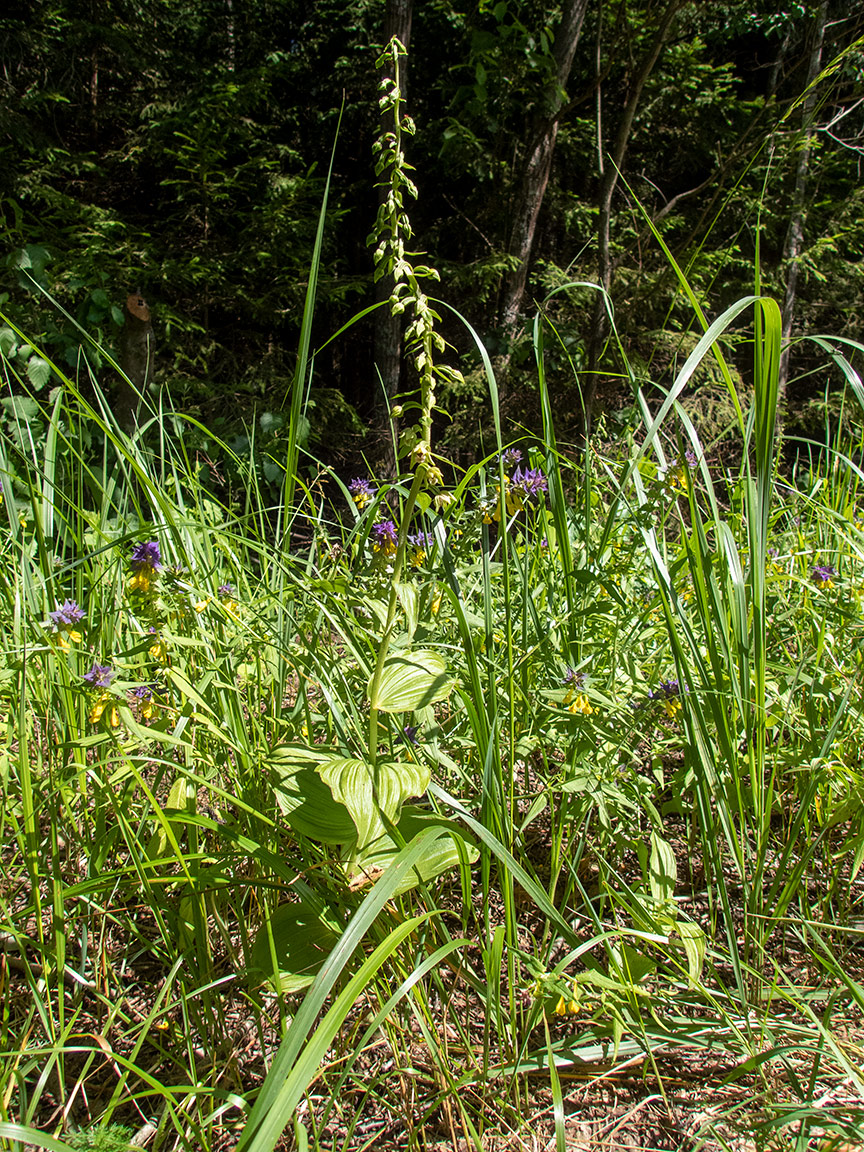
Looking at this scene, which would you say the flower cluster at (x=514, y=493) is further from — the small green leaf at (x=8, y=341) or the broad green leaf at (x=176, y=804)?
the small green leaf at (x=8, y=341)

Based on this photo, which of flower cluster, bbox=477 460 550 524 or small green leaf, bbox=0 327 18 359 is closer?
flower cluster, bbox=477 460 550 524

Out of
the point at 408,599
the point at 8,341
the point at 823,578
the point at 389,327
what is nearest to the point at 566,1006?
the point at 408,599

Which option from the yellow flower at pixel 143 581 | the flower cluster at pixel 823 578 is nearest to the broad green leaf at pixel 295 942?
the yellow flower at pixel 143 581

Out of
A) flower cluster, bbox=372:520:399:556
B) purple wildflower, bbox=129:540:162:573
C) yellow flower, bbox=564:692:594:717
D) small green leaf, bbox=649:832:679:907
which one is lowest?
small green leaf, bbox=649:832:679:907

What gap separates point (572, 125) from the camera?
5.86 m

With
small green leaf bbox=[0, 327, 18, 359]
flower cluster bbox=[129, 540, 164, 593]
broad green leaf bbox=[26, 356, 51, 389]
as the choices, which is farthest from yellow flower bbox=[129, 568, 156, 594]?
small green leaf bbox=[0, 327, 18, 359]

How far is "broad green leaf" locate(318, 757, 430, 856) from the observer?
78cm

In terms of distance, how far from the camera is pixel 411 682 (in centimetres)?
94

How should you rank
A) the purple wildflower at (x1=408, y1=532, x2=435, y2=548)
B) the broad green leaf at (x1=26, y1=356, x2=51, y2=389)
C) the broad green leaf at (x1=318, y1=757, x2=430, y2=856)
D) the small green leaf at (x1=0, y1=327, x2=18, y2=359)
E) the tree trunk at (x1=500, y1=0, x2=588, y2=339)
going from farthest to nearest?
the tree trunk at (x1=500, y1=0, x2=588, y2=339), the small green leaf at (x1=0, y1=327, x2=18, y2=359), the broad green leaf at (x1=26, y1=356, x2=51, y2=389), the purple wildflower at (x1=408, y1=532, x2=435, y2=548), the broad green leaf at (x1=318, y1=757, x2=430, y2=856)

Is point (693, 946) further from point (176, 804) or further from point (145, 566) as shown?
point (145, 566)

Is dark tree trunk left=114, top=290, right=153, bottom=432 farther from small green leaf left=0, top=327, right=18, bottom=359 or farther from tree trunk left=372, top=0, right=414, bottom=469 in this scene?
tree trunk left=372, top=0, right=414, bottom=469

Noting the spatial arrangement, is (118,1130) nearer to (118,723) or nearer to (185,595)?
(118,723)

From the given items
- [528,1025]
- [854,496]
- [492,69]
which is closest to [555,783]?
[528,1025]

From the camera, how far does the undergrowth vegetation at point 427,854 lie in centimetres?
82
